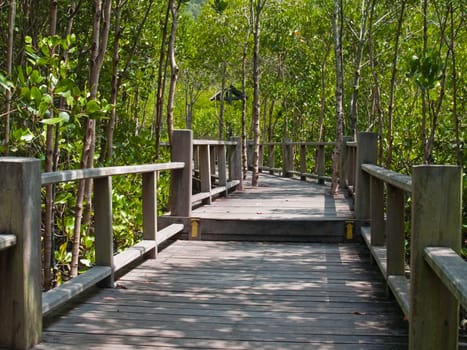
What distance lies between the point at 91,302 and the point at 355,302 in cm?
168

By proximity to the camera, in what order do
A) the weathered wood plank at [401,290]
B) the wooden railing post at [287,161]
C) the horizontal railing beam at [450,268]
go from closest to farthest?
the horizontal railing beam at [450,268], the weathered wood plank at [401,290], the wooden railing post at [287,161]

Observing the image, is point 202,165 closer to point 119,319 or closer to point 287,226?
point 287,226

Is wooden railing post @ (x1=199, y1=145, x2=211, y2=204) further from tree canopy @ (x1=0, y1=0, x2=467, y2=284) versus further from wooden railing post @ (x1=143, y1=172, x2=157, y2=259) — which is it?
wooden railing post @ (x1=143, y1=172, x2=157, y2=259)

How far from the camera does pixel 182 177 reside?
7.33 metres

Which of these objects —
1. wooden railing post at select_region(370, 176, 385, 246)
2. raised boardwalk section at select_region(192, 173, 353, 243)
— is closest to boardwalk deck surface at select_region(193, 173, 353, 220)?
raised boardwalk section at select_region(192, 173, 353, 243)

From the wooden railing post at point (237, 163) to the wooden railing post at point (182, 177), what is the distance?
4.80 m

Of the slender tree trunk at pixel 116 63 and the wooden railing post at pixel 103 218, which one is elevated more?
the slender tree trunk at pixel 116 63

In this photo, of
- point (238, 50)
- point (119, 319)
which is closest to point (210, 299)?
point (119, 319)

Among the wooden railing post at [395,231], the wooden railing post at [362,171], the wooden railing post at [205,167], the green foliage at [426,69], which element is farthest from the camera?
the wooden railing post at [205,167]

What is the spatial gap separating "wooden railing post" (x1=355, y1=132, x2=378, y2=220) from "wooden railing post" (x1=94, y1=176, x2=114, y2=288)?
10.1 feet

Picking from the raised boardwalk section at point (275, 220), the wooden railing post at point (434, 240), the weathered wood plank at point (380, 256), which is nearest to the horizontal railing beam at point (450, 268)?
the wooden railing post at point (434, 240)

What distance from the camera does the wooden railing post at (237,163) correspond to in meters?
12.2

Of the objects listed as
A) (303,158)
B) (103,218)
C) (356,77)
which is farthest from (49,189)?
(303,158)

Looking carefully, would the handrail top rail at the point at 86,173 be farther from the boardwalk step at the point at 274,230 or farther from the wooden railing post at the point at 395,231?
the wooden railing post at the point at 395,231
